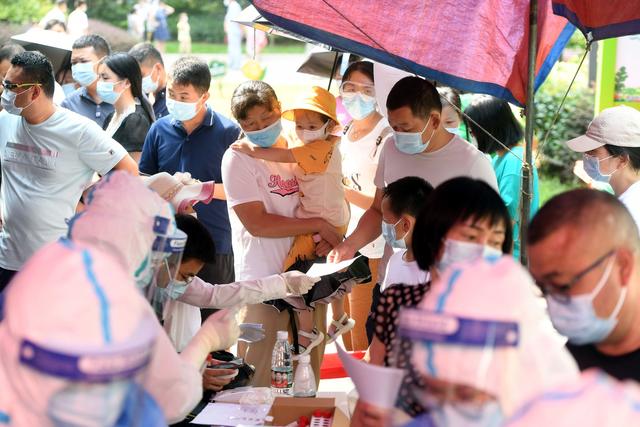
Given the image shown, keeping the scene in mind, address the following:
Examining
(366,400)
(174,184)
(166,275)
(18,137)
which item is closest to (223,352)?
(174,184)

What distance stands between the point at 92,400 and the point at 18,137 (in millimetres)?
3539

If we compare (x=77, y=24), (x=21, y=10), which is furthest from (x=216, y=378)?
(x=21, y=10)

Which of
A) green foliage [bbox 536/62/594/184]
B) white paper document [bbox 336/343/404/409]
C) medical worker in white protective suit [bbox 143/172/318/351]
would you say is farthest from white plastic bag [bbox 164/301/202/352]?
green foliage [bbox 536/62/594/184]

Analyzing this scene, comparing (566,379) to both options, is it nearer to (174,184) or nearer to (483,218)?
(483,218)

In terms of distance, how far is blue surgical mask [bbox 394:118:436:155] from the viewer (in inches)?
168

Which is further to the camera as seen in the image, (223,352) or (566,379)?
(223,352)

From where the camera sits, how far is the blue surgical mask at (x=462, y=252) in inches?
104

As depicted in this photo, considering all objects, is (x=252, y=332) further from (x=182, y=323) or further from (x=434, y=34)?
(x=434, y=34)

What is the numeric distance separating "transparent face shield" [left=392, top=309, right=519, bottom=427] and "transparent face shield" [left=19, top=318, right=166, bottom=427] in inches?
18.9

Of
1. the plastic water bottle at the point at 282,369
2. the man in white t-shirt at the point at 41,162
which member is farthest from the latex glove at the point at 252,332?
the man in white t-shirt at the point at 41,162

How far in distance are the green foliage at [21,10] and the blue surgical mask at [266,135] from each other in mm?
14032

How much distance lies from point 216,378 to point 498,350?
2.34 meters

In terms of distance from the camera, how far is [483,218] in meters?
2.68

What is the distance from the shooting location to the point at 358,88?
5.77 meters
